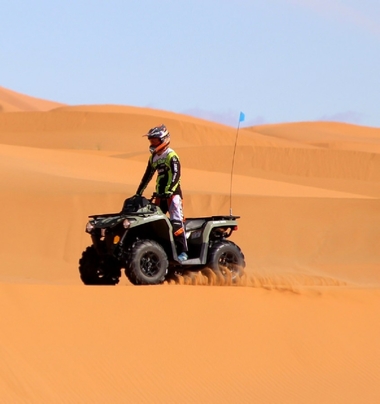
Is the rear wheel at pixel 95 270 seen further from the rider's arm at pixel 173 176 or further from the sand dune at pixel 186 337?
the rider's arm at pixel 173 176

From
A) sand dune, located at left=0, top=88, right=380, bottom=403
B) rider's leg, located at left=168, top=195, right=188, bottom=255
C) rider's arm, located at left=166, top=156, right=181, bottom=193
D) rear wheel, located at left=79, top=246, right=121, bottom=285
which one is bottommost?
sand dune, located at left=0, top=88, right=380, bottom=403

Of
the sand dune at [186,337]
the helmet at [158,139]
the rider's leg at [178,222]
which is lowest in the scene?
the sand dune at [186,337]

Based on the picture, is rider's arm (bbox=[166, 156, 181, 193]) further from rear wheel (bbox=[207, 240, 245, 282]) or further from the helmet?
rear wheel (bbox=[207, 240, 245, 282])

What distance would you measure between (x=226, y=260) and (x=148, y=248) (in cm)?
130

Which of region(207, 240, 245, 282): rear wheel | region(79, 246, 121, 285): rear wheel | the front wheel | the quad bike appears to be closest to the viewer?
the front wheel

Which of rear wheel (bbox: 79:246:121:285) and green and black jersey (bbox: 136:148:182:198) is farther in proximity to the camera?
rear wheel (bbox: 79:246:121:285)

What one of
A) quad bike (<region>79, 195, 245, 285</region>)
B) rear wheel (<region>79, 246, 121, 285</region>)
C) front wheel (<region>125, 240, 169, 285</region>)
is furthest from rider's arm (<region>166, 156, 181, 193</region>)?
rear wheel (<region>79, 246, 121, 285</region>)

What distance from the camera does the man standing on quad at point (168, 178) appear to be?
11609 mm

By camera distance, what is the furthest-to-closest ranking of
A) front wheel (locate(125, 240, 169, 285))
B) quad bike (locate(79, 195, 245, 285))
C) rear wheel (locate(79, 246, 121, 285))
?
rear wheel (locate(79, 246, 121, 285))
quad bike (locate(79, 195, 245, 285))
front wheel (locate(125, 240, 169, 285))

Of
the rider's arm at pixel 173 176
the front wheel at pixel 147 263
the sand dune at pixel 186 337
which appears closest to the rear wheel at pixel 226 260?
the sand dune at pixel 186 337

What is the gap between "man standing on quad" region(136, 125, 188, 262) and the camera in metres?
11.6

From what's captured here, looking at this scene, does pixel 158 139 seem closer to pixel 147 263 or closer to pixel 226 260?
pixel 147 263

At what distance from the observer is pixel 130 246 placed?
11.4 metres

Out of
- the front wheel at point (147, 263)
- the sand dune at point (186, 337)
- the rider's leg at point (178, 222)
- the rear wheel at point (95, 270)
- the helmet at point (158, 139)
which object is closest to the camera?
the sand dune at point (186, 337)
